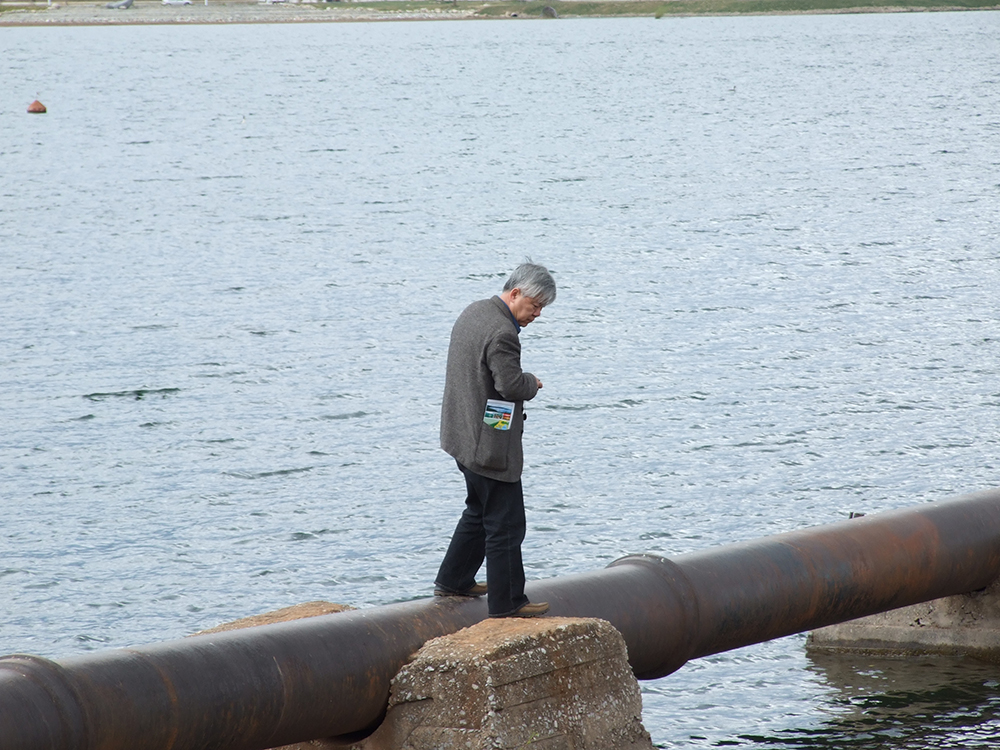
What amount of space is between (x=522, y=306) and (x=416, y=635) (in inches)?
64.4

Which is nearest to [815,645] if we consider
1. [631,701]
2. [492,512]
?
[631,701]

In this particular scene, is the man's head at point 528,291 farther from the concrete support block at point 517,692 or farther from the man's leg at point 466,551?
the concrete support block at point 517,692

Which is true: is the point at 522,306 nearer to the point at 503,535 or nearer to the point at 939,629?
the point at 503,535

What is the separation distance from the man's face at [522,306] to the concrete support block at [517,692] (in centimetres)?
144

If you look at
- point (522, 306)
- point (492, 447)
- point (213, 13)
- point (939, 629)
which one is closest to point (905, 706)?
point (939, 629)

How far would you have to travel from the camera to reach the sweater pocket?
6551 millimetres

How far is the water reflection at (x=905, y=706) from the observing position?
843cm

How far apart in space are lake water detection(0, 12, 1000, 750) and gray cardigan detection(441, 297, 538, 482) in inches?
119

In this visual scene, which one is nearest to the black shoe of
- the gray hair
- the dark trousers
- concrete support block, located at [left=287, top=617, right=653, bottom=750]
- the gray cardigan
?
the dark trousers

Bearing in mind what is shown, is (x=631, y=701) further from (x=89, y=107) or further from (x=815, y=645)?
(x=89, y=107)

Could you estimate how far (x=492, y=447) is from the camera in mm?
6551

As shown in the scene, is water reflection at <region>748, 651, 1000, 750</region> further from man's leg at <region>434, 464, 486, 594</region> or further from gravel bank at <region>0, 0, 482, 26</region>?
gravel bank at <region>0, 0, 482, 26</region>

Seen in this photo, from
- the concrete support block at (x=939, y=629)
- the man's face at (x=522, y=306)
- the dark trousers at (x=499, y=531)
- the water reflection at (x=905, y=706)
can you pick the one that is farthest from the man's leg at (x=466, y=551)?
the concrete support block at (x=939, y=629)

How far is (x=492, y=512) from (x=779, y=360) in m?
14.2
